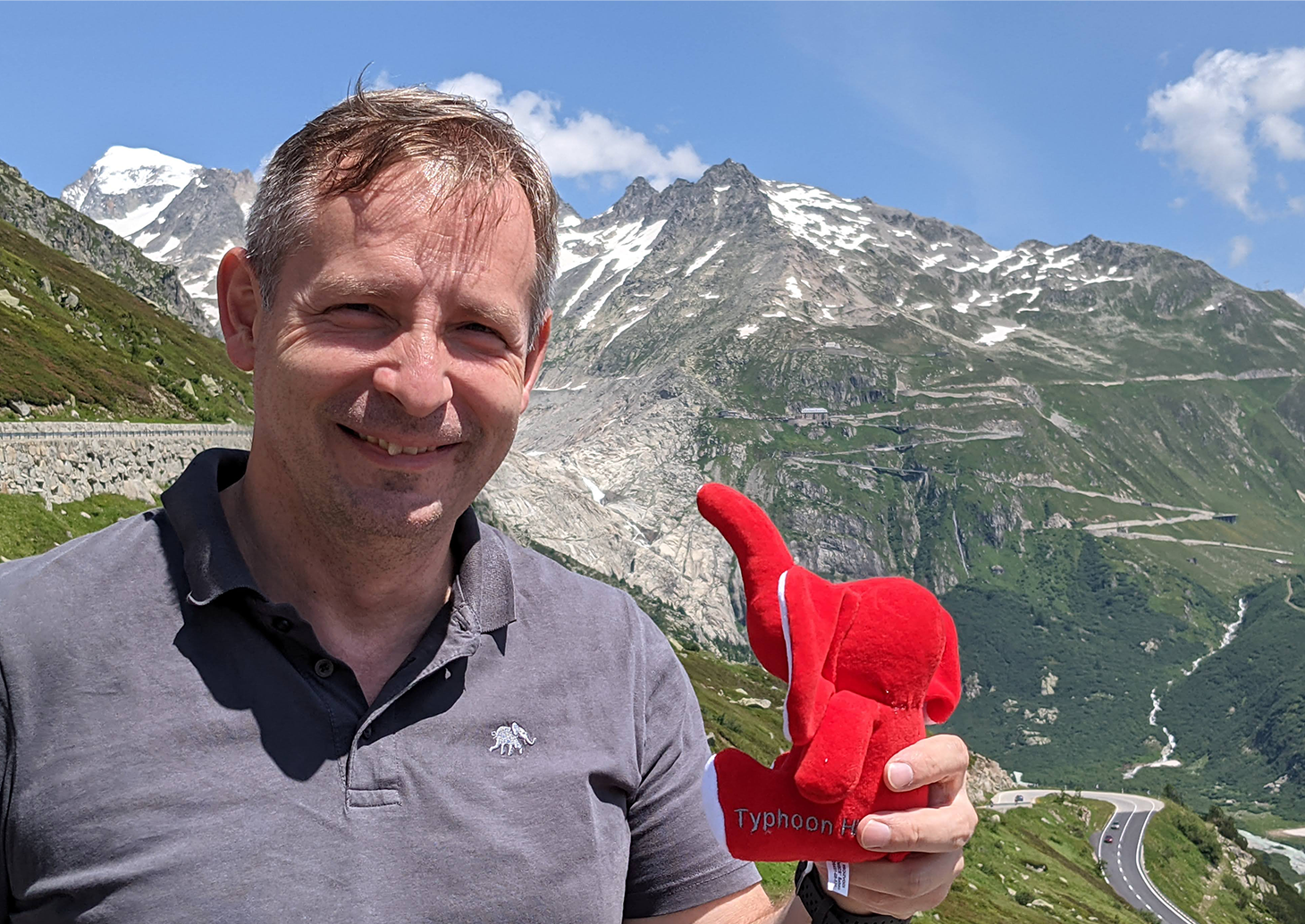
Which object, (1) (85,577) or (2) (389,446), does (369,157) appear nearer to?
(2) (389,446)

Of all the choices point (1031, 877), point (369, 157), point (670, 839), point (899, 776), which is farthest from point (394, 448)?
point (1031, 877)

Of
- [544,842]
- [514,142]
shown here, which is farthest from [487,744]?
[514,142]

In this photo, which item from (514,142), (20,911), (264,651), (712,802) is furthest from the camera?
(514,142)

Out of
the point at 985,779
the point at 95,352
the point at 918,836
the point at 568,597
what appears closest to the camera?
the point at 918,836

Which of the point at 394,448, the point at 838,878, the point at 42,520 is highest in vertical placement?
the point at 42,520

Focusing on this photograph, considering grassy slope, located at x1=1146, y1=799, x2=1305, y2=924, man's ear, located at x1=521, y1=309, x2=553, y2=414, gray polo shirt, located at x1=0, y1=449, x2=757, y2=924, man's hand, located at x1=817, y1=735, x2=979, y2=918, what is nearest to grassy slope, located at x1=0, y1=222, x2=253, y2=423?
man's ear, located at x1=521, y1=309, x2=553, y2=414

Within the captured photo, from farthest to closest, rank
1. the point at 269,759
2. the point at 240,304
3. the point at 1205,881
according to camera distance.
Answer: the point at 1205,881 → the point at 240,304 → the point at 269,759

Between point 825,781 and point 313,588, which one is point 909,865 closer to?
point 825,781

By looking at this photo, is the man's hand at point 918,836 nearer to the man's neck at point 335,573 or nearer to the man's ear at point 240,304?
the man's neck at point 335,573
